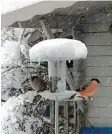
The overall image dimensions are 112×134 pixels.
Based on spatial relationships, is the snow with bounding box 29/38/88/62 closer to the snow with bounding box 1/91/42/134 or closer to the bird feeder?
the bird feeder

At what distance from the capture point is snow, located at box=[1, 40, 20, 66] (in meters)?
8.23

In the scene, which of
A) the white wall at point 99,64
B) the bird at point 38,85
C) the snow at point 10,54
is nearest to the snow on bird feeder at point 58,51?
the bird at point 38,85

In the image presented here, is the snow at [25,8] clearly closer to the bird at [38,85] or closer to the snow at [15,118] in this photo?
the bird at [38,85]

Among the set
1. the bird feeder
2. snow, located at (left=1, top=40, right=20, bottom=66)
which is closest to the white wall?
the bird feeder

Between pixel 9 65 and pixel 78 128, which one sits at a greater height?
pixel 9 65

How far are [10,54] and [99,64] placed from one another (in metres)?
2.41

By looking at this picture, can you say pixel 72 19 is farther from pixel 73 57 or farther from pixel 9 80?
pixel 9 80

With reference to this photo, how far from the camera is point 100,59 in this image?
6.34 metres

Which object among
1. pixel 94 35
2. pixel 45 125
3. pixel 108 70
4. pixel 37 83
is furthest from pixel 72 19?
pixel 45 125

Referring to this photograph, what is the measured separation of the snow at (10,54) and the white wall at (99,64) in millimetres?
2214

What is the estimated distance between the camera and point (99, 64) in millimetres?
6348

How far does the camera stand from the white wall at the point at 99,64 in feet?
20.4

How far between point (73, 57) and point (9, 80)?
3.88m

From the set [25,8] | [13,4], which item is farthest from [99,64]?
[25,8]
